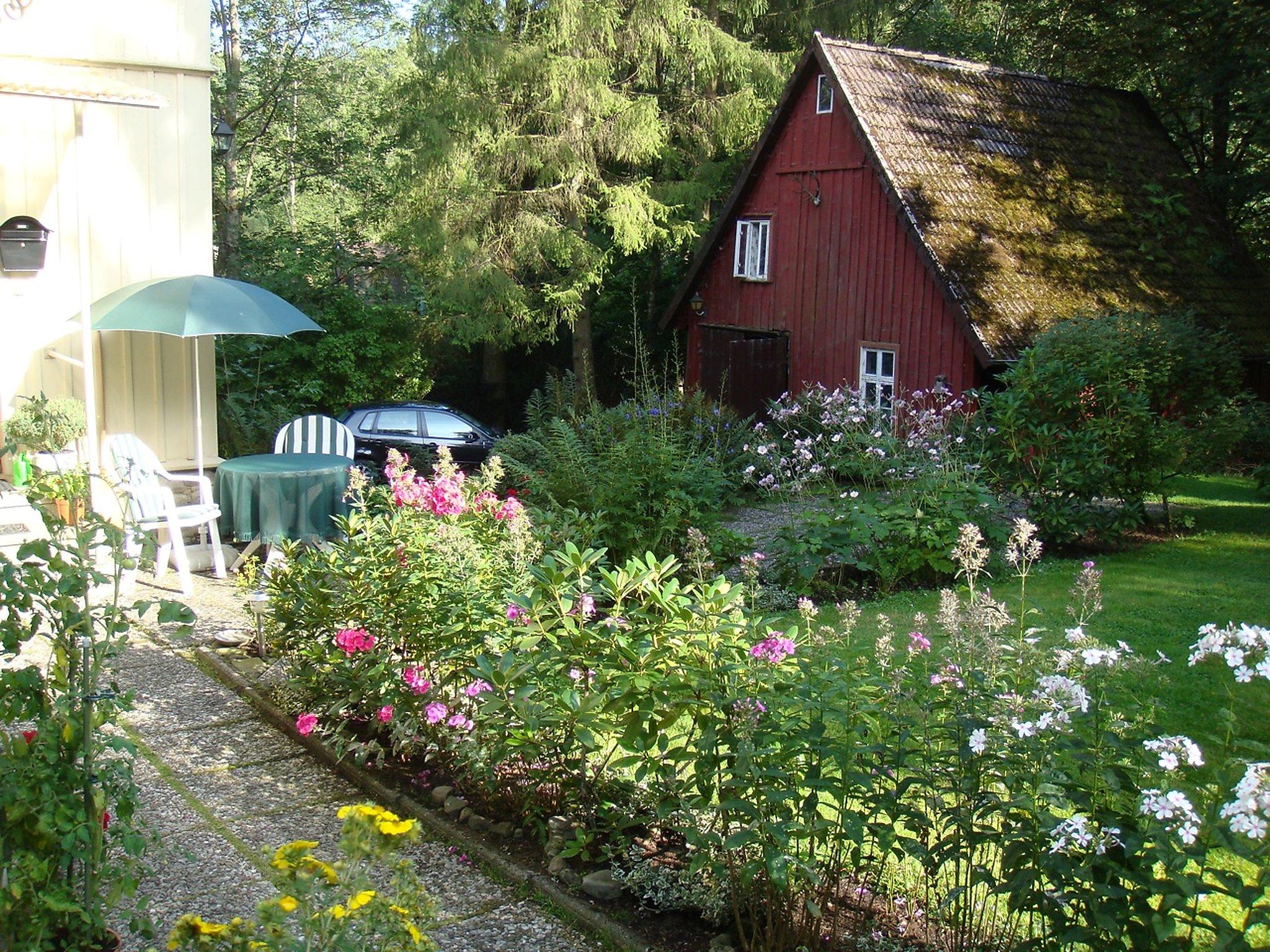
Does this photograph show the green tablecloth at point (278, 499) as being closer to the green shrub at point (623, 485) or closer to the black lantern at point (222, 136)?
the green shrub at point (623, 485)

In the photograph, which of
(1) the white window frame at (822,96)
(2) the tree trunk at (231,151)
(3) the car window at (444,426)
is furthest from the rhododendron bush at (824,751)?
(2) the tree trunk at (231,151)

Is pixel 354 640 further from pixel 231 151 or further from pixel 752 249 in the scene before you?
pixel 231 151

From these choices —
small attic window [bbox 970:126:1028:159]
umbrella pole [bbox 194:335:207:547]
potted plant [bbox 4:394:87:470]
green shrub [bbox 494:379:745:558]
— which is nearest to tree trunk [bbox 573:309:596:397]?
small attic window [bbox 970:126:1028:159]

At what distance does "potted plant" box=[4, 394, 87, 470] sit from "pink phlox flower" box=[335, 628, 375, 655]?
3853 mm

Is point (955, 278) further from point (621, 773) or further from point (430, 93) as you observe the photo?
point (621, 773)

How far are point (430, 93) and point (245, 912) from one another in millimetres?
17442

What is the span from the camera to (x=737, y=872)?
3469 millimetres

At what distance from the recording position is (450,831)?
4324 mm

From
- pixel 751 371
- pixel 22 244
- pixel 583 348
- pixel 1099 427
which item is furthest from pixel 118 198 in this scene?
pixel 583 348

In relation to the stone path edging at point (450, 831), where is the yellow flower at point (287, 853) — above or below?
above

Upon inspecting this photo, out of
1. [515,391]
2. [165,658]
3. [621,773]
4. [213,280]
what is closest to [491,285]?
[515,391]

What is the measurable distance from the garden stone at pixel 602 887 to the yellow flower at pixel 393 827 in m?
1.53

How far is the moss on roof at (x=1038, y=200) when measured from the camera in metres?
15.3

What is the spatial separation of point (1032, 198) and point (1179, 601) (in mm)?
9686
